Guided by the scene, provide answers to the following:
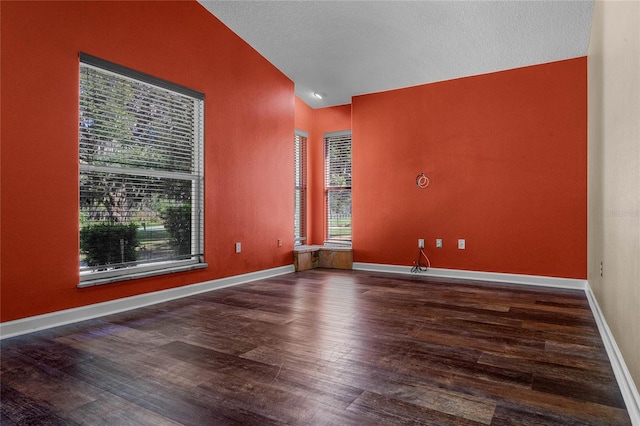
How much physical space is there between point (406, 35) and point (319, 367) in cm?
355

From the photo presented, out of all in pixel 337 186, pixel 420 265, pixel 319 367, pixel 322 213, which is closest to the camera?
pixel 319 367

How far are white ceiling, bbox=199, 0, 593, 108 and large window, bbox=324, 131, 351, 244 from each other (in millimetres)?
1216

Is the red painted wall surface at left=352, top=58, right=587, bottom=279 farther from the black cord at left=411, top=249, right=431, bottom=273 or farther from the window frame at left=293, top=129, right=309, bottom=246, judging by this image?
the window frame at left=293, top=129, right=309, bottom=246

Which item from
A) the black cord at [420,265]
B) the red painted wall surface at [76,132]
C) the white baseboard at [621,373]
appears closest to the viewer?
the white baseboard at [621,373]

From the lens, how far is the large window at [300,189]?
5.96 metres

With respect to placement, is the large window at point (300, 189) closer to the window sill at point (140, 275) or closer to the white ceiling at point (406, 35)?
the white ceiling at point (406, 35)

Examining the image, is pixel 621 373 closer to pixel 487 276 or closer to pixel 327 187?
pixel 487 276

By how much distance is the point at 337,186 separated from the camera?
6.00 metres

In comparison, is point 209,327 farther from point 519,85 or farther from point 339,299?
point 519,85

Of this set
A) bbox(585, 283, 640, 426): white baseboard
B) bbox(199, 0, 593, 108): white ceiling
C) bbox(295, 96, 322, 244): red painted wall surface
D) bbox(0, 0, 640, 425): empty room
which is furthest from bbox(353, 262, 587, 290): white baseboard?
bbox(199, 0, 593, 108): white ceiling

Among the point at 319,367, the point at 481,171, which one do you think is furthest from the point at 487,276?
the point at 319,367

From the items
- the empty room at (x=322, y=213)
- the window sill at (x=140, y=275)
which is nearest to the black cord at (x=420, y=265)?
the empty room at (x=322, y=213)

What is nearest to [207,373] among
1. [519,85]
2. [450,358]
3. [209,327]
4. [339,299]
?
[209,327]

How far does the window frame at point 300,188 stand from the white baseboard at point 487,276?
1.15 metres
